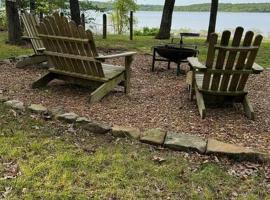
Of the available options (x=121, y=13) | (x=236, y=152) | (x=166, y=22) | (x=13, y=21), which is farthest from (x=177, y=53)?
(x=121, y=13)

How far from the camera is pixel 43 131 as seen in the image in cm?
389

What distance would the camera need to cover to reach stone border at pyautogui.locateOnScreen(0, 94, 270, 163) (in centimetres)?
342

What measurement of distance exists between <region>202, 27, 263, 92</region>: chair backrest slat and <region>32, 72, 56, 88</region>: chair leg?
7.39 ft

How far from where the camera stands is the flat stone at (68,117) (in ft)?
13.4

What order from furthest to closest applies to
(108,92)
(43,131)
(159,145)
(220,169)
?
(108,92) < (43,131) < (159,145) < (220,169)

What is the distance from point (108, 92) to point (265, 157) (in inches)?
96.0

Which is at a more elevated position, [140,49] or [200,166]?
[200,166]

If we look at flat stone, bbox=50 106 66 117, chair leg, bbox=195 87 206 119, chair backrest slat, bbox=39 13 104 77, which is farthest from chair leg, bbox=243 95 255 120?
flat stone, bbox=50 106 66 117

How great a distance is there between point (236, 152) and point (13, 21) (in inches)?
271

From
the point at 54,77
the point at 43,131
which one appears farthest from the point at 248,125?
the point at 54,77

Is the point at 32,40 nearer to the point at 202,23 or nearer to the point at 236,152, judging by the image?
the point at 236,152

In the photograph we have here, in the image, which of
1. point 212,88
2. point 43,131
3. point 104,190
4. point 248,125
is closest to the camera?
point 104,190

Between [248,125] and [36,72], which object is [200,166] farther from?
[36,72]

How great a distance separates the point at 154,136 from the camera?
373 centimetres
